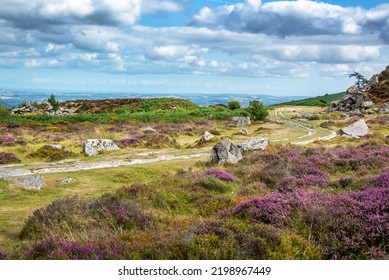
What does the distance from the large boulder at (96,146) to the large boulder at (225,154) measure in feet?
48.0

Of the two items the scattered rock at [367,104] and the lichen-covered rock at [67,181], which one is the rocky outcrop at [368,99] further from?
the lichen-covered rock at [67,181]

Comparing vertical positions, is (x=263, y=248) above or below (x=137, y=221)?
above

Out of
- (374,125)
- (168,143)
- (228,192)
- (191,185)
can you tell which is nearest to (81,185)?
(191,185)

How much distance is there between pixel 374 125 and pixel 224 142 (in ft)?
131

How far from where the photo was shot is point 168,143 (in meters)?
46.1

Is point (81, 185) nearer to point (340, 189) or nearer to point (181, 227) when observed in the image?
point (181, 227)

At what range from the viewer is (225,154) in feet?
89.8

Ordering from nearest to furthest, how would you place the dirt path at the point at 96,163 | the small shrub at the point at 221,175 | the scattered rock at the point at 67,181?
the small shrub at the point at 221,175, the scattered rock at the point at 67,181, the dirt path at the point at 96,163

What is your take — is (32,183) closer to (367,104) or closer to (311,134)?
(311,134)

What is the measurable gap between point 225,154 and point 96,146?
55.2 ft

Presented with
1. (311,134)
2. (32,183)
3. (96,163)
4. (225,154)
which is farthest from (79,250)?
(311,134)

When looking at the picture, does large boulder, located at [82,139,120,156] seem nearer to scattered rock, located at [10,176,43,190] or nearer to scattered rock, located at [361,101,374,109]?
scattered rock, located at [10,176,43,190]

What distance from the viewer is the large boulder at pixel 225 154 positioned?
2719 centimetres

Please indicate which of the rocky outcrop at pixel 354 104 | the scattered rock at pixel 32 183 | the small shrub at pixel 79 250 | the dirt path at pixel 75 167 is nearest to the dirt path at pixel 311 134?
the dirt path at pixel 75 167
